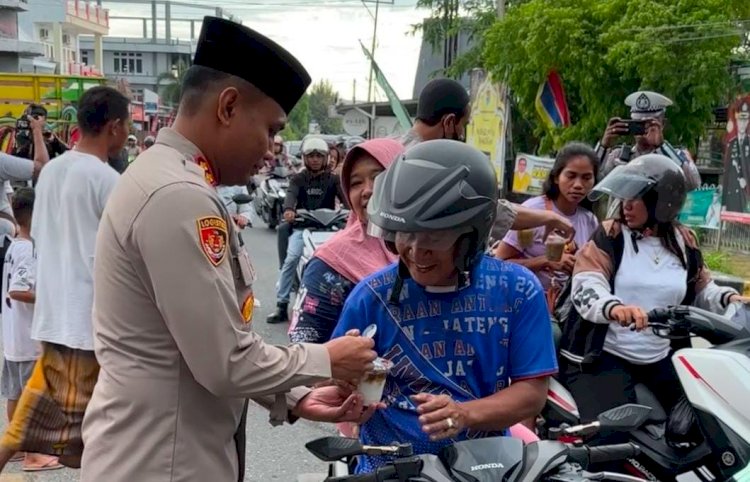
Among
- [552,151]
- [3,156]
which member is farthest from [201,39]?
[552,151]

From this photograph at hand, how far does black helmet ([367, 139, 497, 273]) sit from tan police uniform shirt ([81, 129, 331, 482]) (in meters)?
0.35

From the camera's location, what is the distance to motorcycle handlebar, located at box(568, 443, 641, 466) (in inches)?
Result: 79.4

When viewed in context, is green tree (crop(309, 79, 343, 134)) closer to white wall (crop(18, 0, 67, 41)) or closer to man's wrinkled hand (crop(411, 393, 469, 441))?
white wall (crop(18, 0, 67, 41))

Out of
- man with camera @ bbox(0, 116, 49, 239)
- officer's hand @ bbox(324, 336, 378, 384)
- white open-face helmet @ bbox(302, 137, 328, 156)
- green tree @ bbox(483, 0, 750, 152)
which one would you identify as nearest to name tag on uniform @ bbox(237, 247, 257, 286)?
officer's hand @ bbox(324, 336, 378, 384)

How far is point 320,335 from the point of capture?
9.15 ft

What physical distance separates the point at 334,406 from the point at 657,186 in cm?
188

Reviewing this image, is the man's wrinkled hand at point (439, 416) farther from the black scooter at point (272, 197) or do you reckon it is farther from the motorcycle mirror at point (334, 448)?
the black scooter at point (272, 197)

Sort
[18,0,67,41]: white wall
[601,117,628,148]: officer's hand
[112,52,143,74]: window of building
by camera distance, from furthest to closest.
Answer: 1. [112,52,143,74]: window of building
2. [18,0,67,41]: white wall
3. [601,117,628,148]: officer's hand

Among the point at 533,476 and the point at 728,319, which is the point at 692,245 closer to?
the point at 728,319

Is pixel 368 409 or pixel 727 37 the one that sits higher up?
pixel 727 37

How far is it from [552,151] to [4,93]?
13.4 metres

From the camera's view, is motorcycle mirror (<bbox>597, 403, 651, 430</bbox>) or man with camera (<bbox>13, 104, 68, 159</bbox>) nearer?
motorcycle mirror (<bbox>597, 403, 651, 430</bbox>)

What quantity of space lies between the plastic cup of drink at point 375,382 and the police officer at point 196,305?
0.10ft

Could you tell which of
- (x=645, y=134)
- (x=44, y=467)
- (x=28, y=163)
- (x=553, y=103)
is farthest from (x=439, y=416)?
(x=553, y=103)
